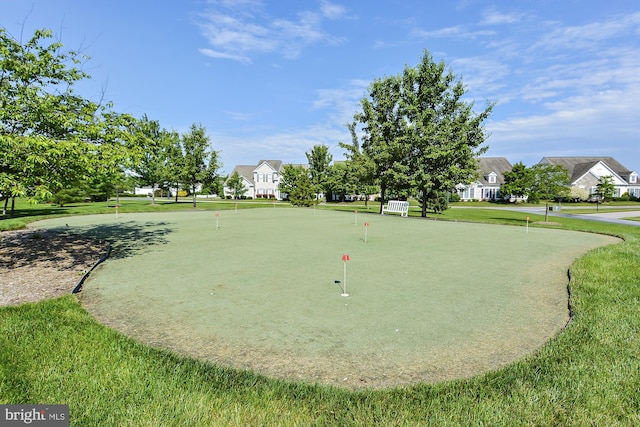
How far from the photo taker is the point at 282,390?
3.89m

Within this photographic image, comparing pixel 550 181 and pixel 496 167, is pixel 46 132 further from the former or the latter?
pixel 496 167

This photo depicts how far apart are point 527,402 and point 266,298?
16.6 feet

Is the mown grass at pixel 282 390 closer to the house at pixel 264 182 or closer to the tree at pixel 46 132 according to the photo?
the tree at pixel 46 132

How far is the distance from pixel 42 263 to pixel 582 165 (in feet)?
A: 308

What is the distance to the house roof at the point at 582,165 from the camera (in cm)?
7216

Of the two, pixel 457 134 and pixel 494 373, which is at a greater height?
pixel 457 134

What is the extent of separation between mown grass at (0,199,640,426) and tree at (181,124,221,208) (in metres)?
41.5

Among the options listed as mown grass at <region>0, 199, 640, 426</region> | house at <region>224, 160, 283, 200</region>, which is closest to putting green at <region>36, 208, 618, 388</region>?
mown grass at <region>0, 199, 640, 426</region>

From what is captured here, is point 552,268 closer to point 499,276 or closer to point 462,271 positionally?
point 499,276

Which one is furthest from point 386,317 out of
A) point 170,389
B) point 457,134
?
point 457,134

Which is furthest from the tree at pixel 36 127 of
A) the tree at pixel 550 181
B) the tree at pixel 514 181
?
the tree at pixel 514 181

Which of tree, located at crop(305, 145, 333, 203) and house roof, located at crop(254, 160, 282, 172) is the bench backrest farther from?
house roof, located at crop(254, 160, 282, 172)

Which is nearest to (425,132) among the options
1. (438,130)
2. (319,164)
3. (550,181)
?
(438,130)

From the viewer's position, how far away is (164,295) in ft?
24.7
